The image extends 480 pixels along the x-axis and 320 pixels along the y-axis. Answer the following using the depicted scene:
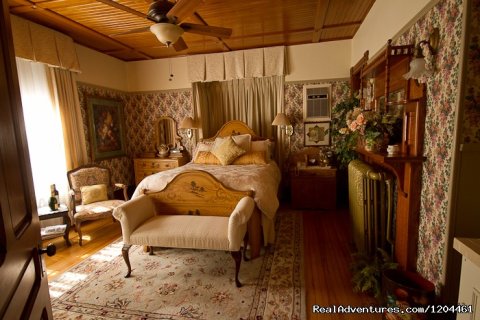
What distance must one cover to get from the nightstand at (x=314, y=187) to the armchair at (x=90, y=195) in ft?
8.80

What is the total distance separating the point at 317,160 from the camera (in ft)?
14.5

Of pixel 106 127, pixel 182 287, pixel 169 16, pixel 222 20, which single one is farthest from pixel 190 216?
pixel 106 127

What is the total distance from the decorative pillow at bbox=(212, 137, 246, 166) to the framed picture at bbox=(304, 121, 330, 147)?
4.38 feet

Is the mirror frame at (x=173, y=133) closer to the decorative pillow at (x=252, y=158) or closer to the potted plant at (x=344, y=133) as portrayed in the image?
the decorative pillow at (x=252, y=158)

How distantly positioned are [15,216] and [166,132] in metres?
4.60

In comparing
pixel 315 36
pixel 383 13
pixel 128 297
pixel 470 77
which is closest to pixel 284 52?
pixel 315 36

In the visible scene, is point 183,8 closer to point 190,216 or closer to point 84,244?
point 190,216

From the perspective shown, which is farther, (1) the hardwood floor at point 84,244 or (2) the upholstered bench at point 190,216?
(1) the hardwood floor at point 84,244

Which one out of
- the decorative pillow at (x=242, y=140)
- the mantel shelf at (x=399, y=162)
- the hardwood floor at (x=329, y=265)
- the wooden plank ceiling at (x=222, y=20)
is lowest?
the hardwood floor at (x=329, y=265)

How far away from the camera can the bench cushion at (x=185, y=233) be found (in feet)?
7.32

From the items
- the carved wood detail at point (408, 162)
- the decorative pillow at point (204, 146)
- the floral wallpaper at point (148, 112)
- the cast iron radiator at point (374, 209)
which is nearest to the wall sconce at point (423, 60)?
the carved wood detail at point (408, 162)

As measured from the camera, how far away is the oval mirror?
202 inches

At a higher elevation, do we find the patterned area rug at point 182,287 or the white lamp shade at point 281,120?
the white lamp shade at point 281,120

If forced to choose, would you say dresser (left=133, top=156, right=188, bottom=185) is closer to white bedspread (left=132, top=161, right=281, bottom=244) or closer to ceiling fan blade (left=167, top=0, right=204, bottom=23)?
white bedspread (left=132, top=161, right=281, bottom=244)
